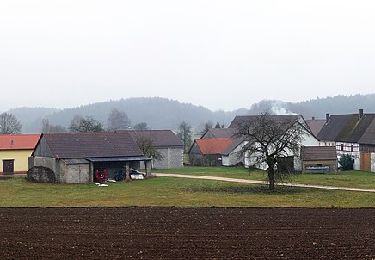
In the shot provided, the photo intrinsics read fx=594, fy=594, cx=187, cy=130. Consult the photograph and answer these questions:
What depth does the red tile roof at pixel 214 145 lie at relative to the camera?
258ft

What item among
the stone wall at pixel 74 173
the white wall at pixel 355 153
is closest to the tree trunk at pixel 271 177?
the stone wall at pixel 74 173

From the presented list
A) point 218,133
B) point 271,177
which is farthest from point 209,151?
point 271,177

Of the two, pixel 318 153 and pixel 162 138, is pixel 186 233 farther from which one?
pixel 162 138

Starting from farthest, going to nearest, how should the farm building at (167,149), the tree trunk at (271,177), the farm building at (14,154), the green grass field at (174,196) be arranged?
1. the farm building at (167,149)
2. the farm building at (14,154)
3. the tree trunk at (271,177)
4. the green grass field at (174,196)

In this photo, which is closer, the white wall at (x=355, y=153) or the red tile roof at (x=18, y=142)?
the red tile roof at (x=18, y=142)

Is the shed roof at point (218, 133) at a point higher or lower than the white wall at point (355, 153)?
higher

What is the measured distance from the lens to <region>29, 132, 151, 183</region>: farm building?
50.5 meters

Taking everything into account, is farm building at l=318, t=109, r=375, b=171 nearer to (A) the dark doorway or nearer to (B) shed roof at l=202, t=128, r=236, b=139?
(B) shed roof at l=202, t=128, r=236, b=139

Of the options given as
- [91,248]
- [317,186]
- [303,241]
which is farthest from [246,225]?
[317,186]

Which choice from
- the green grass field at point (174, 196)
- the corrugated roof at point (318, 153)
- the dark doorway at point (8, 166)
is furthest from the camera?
the dark doorway at point (8, 166)

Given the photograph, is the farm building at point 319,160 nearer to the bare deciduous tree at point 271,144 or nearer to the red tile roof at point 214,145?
the bare deciduous tree at point 271,144

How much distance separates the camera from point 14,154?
204ft

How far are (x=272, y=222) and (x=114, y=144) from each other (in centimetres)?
3146

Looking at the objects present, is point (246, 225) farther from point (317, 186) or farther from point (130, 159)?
point (130, 159)
